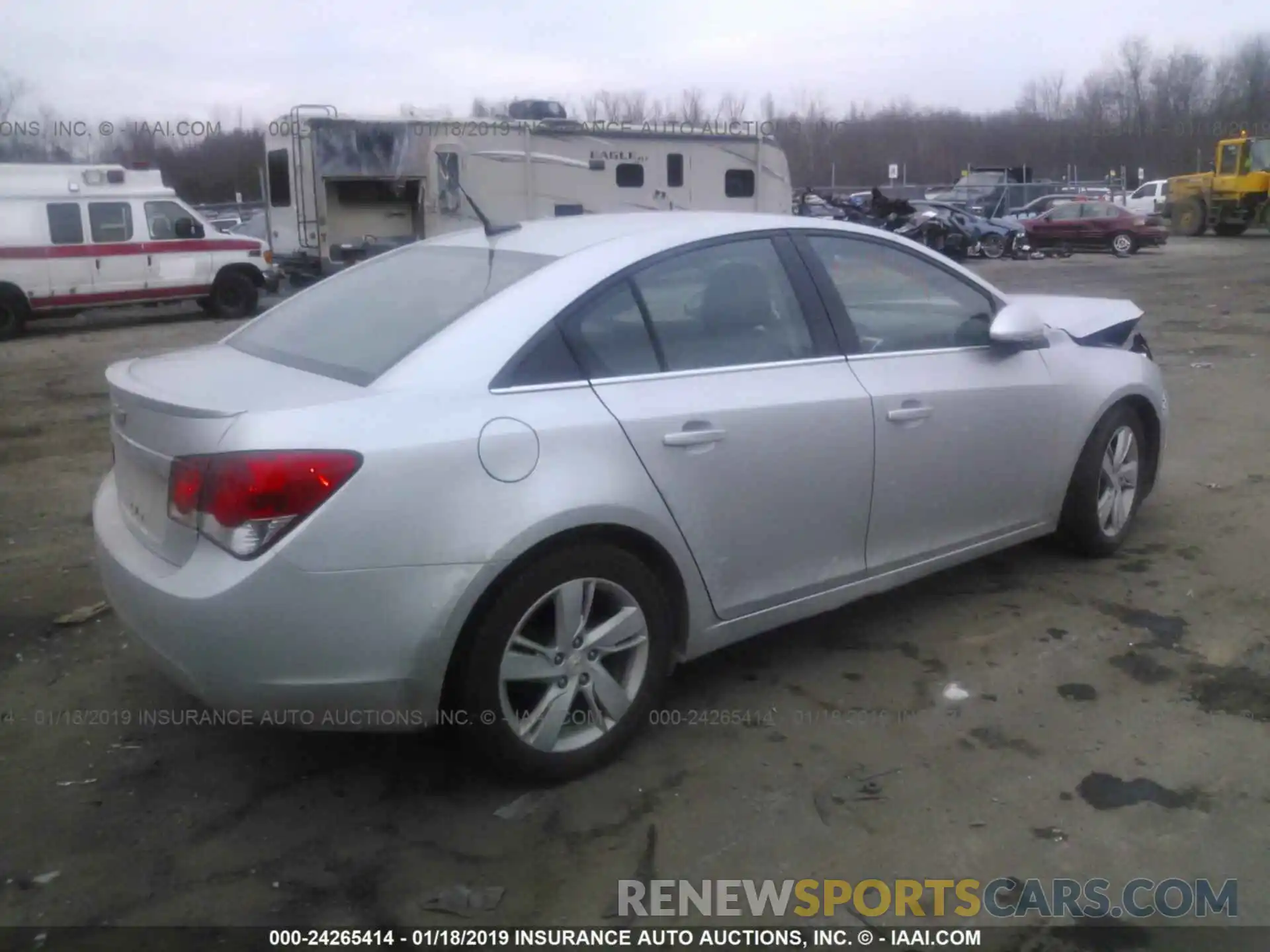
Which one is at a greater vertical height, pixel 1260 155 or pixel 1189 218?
pixel 1260 155

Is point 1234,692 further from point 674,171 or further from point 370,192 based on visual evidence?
point 674,171

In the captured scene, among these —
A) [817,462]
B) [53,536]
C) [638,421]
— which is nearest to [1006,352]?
[817,462]

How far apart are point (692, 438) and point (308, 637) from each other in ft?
4.11

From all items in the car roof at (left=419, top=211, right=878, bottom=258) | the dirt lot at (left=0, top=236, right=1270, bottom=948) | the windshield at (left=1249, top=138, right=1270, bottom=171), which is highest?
the windshield at (left=1249, top=138, right=1270, bottom=171)

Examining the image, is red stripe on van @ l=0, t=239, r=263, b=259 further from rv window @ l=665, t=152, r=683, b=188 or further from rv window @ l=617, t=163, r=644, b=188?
rv window @ l=665, t=152, r=683, b=188

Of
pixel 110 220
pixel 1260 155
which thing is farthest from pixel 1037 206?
pixel 110 220

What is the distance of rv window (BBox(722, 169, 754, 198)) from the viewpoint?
69.2ft

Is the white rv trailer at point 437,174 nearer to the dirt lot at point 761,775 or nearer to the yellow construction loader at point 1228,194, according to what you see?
the dirt lot at point 761,775

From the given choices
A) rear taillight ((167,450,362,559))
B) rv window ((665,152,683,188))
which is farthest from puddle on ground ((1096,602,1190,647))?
rv window ((665,152,683,188))

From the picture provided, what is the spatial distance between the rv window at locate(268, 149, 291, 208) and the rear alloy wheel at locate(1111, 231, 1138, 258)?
2064 cm

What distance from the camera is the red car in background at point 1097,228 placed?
30.0m

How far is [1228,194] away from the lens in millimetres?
34875

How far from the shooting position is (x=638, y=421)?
3.51m

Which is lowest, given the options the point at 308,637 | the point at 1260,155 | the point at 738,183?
the point at 308,637
